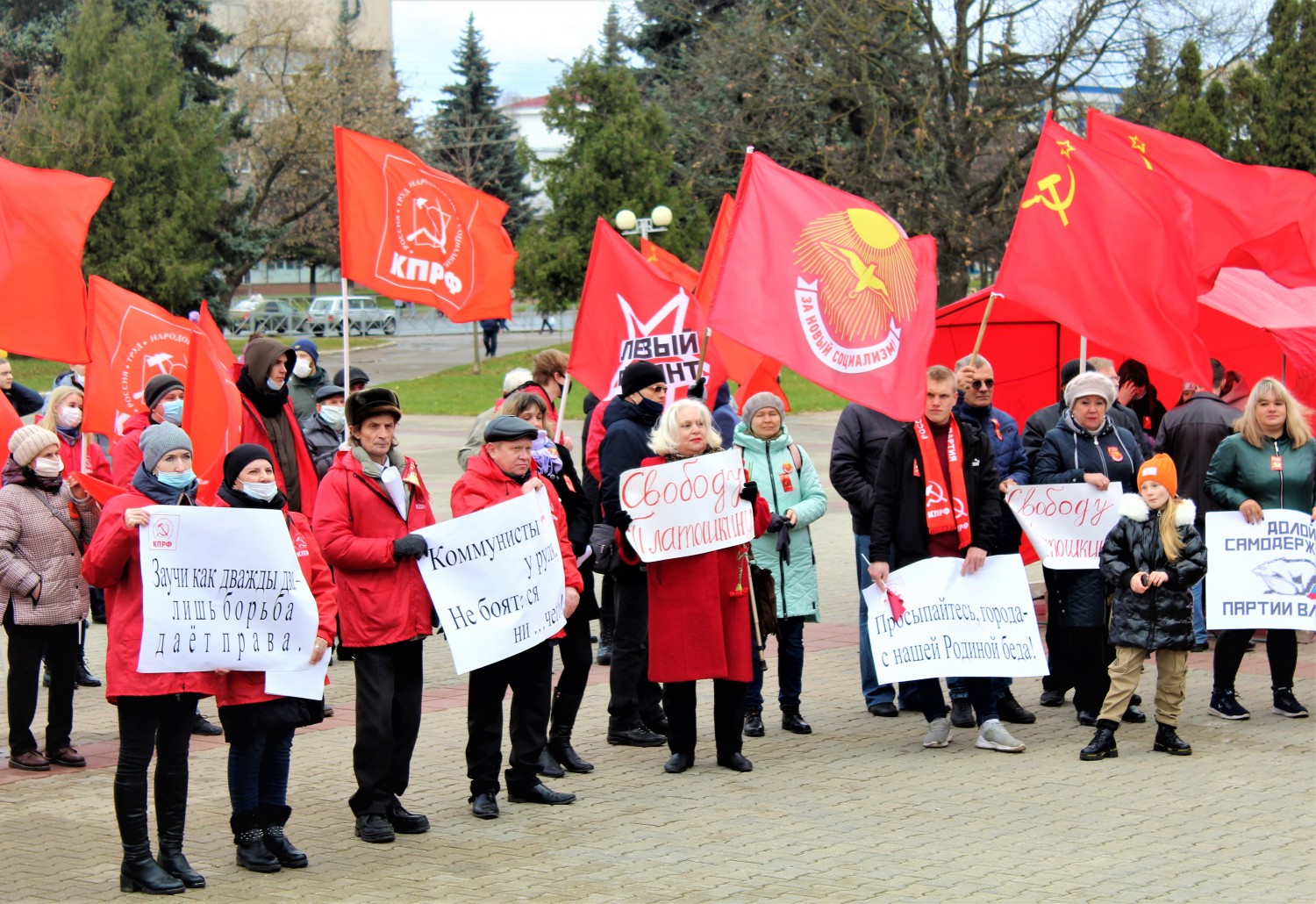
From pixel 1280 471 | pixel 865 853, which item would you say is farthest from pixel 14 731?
pixel 1280 471

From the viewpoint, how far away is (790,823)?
6.44m

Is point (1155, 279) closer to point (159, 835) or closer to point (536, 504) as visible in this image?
point (536, 504)

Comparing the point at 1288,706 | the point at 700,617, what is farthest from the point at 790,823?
the point at 1288,706

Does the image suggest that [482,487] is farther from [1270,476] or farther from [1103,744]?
[1270,476]

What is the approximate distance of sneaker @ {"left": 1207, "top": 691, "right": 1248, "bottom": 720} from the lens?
834 centimetres

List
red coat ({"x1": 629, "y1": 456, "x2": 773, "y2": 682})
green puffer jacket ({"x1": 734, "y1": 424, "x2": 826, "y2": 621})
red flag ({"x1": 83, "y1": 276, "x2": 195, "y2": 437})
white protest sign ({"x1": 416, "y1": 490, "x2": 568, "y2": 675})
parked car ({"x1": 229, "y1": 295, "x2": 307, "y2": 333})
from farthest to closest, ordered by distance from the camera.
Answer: parked car ({"x1": 229, "y1": 295, "x2": 307, "y2": 333}), red flag ({"x1": 83, "y1": 276, "x2": 195, "y2": 437}), green puffer jacket ({"x1": 734, "y1": 424, "x2": 826, "y2": 621}), red coat ({"x1": 629, "y1": 456, "x2": 773, "y2": 682}), white protest sign ({"x1": 416, "y1": 490, "x2": 568, "y2": 675})

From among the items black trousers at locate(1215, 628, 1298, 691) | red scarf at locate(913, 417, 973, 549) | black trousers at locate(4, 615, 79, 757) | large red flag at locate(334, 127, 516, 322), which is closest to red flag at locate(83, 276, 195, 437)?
large red flag at locate(334, 127, 516, 322)

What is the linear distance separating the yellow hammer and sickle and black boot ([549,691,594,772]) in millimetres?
3739

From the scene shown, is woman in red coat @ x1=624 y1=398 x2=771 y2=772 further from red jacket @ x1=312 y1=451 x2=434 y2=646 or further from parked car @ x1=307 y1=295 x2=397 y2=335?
parked car @ x1=307 y1=295 x2=397 y2=335

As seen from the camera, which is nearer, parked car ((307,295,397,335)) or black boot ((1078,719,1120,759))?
black boot ((1078,719,1120,759))

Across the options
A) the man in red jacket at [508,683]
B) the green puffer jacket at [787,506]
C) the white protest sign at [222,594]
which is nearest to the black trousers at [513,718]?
the man in red jacket at [508,683]

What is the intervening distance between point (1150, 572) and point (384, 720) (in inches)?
152

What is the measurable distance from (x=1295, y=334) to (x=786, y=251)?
13.5ft

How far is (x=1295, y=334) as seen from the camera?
983 cm
